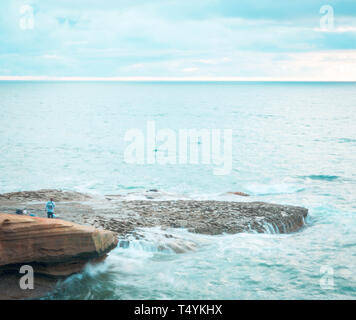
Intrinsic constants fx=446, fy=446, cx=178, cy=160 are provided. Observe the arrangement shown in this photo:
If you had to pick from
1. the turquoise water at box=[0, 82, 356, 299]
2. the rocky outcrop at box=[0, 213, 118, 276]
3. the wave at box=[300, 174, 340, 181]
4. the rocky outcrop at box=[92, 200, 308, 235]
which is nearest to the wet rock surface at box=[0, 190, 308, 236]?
the rocky outcrop at box=[92, 200, 308, 235]

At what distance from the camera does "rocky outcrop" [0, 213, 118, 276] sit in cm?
1995

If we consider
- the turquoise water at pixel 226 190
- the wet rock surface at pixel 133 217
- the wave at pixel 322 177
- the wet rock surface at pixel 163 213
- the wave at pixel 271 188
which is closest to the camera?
the wet rock surface at pixel 133 217

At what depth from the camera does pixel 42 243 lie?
20.2 metres

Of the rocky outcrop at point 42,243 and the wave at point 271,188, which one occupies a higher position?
the rocky outcrop at point 42,243

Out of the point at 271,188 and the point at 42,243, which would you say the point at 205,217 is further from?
the point at 271,188

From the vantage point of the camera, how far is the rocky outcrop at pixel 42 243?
20.0 meters

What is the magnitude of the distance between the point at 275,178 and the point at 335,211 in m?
15.9

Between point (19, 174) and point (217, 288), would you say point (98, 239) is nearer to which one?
point (217, 288)

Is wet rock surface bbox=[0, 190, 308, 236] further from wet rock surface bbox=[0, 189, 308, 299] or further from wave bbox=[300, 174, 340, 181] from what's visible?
wave bbox=[300, 174, 340, 181]

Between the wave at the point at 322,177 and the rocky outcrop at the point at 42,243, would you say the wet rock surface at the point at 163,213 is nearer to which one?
the rocky outcrop at the point at 42,243

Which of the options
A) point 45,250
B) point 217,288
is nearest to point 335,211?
point 217,288

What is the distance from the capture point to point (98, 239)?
21.0 m

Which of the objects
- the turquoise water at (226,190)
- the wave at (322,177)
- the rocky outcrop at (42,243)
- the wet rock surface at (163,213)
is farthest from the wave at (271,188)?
the rocky outcrop at (42,243)

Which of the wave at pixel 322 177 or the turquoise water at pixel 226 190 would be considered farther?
the wave at pixel 322 177
